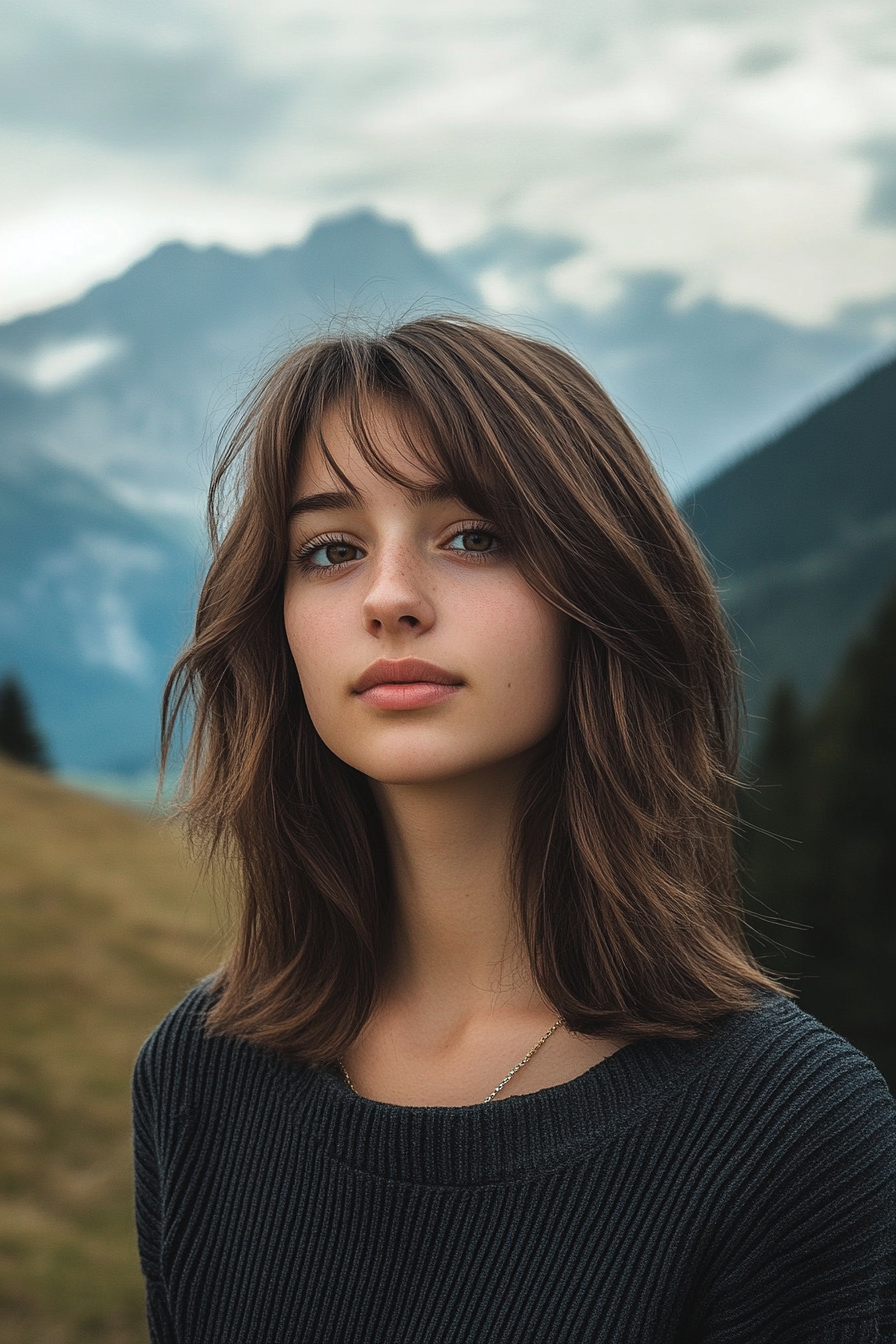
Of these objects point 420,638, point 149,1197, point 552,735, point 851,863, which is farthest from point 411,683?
point 851,863

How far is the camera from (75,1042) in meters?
15.3

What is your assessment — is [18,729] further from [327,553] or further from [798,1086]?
[798,1086]

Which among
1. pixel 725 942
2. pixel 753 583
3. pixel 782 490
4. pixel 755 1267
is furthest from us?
pixel 782 490

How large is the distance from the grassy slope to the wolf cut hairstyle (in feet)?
1.40


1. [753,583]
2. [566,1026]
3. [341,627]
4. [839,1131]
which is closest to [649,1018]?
[566,1026]

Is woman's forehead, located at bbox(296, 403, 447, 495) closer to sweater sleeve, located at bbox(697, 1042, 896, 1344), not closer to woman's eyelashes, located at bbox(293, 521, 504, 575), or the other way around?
woman's eyelashes, located at bbox(293, 521, 504, 575)

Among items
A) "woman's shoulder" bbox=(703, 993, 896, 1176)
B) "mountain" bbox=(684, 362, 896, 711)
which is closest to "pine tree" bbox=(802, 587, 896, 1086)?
"woman's shoulder" bbox=(703, 993, 896, 1176)

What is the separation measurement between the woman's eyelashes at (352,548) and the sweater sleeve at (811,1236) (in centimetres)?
113

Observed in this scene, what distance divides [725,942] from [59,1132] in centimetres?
1227

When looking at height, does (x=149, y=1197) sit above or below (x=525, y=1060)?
below

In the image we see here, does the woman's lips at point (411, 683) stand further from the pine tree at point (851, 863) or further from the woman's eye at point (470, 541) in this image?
the pine tree at point (851, 863)

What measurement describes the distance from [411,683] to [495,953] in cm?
66

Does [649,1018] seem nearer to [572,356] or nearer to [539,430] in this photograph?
[539,430]

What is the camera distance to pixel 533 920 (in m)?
2.40
